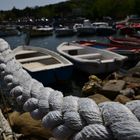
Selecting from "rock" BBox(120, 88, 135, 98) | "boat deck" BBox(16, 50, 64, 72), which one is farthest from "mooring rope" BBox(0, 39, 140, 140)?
"boat deck" BBox(16, 50, 64, 72)

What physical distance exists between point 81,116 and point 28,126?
157 inches

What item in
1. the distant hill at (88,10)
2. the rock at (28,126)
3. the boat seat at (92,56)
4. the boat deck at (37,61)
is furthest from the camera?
the distant hill at (88,10)

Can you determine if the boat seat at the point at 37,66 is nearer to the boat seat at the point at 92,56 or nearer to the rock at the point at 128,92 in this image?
the boat seat at the point at 92,56

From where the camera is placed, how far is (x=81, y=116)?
2982 millimetres

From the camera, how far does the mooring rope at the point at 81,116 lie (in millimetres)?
2650

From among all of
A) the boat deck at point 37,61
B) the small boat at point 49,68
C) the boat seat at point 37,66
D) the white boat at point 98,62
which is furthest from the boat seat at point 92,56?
the boat seat at point 37,66

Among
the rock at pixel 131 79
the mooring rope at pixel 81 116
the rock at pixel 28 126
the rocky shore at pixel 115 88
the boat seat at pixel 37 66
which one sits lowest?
the rock at pixel 131 79

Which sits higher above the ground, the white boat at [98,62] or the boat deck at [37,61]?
the boat deck at [37,61]

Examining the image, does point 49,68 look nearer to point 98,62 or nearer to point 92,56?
point 98,62

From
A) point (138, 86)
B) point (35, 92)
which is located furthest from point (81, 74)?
point (35, 92)

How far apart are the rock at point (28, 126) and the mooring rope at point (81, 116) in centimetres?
227

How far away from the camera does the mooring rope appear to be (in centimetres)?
265

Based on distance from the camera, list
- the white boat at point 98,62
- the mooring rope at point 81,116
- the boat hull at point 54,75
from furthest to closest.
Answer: the white boat at point 98,62
the boat hull at point 54,75
the mooring rope at point 81,116

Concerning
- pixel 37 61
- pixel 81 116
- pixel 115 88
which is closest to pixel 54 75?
pixel 37 61
